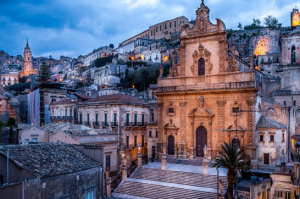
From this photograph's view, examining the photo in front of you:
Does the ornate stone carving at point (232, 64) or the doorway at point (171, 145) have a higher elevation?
the ornate stone carving at point (232, 64)

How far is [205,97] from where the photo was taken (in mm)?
31359

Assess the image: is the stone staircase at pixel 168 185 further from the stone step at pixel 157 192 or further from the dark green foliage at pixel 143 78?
the dark green foliage at pixel 143 78

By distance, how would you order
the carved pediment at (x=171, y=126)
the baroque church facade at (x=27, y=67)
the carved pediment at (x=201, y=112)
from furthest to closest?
1. the baroque church facade at (x=27, y=67)
2. the carved pediment at (x=171, y=126)
3. the carved pediment at (x=201, y=112)

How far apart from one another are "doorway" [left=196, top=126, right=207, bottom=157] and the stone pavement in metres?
2.94

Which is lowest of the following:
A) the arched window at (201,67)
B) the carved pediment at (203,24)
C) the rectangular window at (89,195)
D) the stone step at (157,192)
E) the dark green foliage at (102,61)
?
the stone step at (157,192)

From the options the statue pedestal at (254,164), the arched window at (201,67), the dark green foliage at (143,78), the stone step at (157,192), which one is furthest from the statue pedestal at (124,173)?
the dark green foliage at (143,78)

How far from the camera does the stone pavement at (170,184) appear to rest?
23391mm

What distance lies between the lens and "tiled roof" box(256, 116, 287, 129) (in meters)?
28.4

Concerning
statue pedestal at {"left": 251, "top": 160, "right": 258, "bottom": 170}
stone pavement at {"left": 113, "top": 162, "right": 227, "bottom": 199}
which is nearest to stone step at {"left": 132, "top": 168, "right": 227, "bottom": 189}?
stone pavement at {"left": 113, "top": 162, "right": 227, "bottom": 199}

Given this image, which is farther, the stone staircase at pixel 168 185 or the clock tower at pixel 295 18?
the clock tower at pixel 295 18

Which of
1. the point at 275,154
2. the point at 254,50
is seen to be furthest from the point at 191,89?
the point at 254,50

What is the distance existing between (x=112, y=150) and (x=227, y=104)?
13421mm

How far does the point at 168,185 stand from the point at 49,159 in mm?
12633

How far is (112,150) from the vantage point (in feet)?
102
